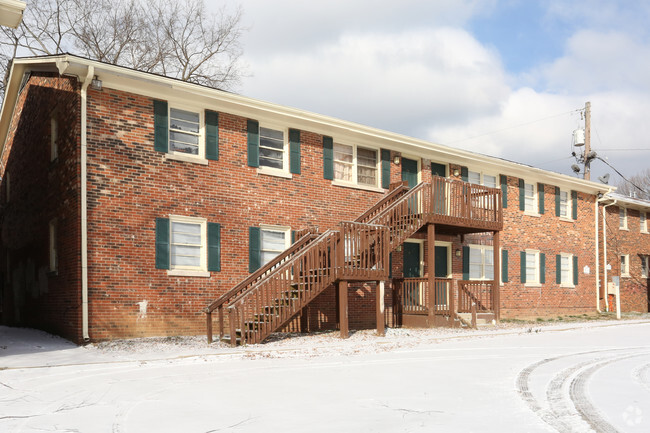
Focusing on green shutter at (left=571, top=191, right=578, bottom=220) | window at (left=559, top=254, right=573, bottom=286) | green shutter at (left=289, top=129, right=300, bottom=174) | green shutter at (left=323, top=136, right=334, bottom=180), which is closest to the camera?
green shutter at (left=289, top=129, right=300, bottom=174)

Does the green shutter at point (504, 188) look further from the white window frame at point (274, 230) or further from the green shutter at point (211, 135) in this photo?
the green shutter at point (211, 135)

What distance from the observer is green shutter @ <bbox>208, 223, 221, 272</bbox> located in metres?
14.9

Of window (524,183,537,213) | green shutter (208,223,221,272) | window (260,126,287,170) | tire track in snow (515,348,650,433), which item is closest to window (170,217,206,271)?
green shutter (208,223,221,272)

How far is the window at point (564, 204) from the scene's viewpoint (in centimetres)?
2528

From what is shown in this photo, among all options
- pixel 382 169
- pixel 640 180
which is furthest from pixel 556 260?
pixel 640 180

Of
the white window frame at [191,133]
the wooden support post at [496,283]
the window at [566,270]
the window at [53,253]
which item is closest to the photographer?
the white window frame at [191,133]

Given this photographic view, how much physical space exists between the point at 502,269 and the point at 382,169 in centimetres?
634

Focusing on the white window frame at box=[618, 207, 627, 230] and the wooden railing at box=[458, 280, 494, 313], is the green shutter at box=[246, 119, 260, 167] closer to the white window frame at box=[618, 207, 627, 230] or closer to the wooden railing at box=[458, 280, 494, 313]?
the wooden railing at box=[458, 280, 494, 313]

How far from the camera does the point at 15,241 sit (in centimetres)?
1873

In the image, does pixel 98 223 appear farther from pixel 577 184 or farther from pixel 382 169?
pixel 577 184

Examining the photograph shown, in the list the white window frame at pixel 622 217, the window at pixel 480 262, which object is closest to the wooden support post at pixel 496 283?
the window at pixel 480 262

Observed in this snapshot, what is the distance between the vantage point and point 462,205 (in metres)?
17.9

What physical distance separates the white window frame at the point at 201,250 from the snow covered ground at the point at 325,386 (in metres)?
1.68

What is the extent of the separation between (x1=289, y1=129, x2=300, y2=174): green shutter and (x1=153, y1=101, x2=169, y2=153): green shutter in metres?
3.53
